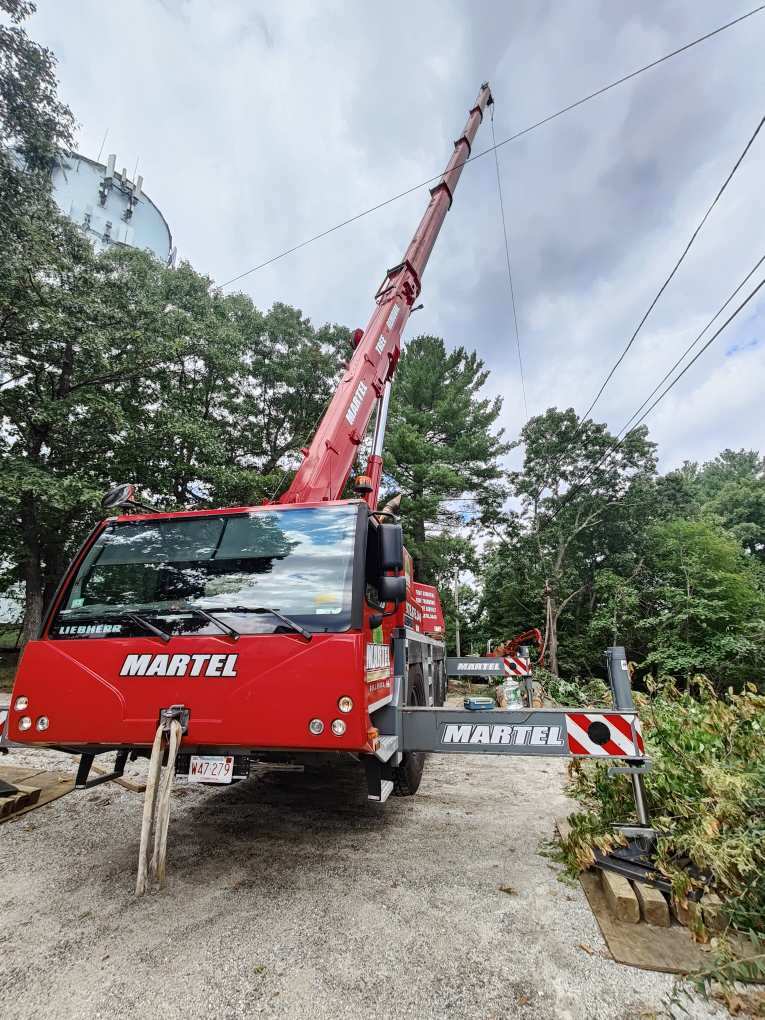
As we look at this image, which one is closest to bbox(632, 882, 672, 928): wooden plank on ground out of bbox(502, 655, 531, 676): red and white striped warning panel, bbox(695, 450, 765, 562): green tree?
bbox(502, 655, 531, 676): red and white striped warning panel

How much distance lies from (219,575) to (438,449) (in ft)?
46.4

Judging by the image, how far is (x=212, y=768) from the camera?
7.91 ft

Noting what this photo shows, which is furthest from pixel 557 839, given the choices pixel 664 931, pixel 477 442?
pixel 477 442

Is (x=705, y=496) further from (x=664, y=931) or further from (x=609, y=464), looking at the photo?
(x=664, y=931)

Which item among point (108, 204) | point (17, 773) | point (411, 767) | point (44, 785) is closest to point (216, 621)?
point (411, 767)

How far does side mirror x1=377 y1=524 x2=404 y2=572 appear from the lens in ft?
8.79

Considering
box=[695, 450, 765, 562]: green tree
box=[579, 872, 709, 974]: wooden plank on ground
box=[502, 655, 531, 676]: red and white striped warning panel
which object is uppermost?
box=[695, 450, 765, 562]: green tree

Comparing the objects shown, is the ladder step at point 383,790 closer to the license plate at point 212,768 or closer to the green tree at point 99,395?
the license plate at point 212,768

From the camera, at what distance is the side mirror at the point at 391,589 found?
8.55ft

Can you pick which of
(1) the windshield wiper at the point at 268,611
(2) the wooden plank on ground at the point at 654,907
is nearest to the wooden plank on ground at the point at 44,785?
(1) the windshield wiper at the point at 268,611

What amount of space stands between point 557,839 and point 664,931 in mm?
1101

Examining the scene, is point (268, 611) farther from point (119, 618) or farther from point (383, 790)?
point (383, 790)

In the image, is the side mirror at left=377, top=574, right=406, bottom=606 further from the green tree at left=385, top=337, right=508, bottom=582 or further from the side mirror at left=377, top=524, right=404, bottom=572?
the green tree at left=385, top=337, right=508, bottom=582

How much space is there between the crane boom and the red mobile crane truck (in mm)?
1486
